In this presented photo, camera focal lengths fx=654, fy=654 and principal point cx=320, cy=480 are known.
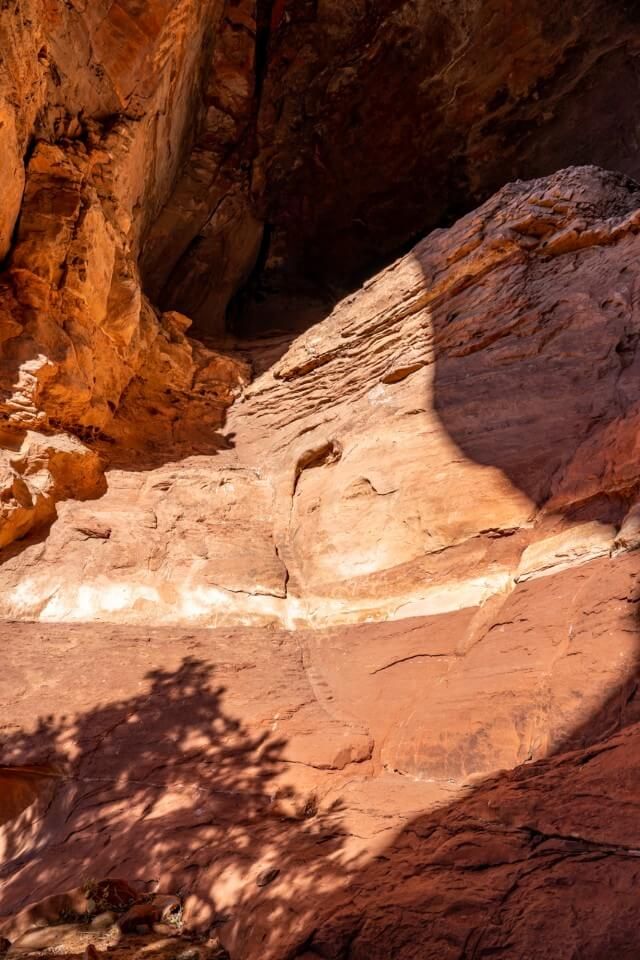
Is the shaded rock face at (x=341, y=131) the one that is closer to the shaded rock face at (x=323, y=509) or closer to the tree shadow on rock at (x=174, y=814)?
the shaded rock face at (x=323, y=509)

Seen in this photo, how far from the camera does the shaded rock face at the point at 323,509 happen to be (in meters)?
3.37

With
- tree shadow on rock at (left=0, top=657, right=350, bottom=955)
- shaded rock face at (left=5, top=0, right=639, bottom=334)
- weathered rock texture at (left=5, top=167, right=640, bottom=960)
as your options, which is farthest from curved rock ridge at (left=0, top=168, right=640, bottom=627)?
shaded rock face at (left=5, top=0, right=639, bottom=334)

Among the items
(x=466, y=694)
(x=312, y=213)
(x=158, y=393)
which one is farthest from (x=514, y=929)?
(x=312, y=213)

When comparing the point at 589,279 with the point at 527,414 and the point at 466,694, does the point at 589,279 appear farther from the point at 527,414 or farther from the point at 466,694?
the point at 466,694

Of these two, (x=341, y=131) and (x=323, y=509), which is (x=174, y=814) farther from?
(x=341, y=131)

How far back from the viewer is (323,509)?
8094 mm

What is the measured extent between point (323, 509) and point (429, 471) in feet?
4.87

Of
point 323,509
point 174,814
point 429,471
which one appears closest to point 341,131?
point 323,509

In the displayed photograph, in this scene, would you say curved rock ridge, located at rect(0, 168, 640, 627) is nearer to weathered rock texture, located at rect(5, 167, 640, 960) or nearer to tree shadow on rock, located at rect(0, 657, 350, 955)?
weathered rock texture, located at rect(5, 167, 640, 960)

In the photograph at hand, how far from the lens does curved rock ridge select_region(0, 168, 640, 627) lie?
6465 millimetres

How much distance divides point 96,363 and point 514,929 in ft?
28.5

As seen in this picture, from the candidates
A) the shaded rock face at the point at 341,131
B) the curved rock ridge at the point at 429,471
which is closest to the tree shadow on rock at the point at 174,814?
the curved rock ridge at the point at 429,471

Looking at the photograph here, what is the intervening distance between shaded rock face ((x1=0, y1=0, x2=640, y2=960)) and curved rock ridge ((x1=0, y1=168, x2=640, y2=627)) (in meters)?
0.04

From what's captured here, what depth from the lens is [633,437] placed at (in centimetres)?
585
